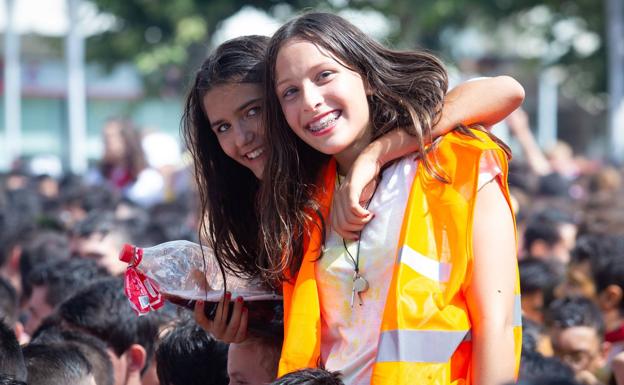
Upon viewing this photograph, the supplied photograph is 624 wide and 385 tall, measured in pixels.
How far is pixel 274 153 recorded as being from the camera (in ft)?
9.07

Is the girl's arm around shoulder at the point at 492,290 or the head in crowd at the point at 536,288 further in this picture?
the head in crowd at the point at 536,288

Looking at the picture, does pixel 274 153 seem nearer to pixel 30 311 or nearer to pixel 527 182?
pixel 30 311

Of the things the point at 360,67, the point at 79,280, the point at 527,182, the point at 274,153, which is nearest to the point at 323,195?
the point at 274,153

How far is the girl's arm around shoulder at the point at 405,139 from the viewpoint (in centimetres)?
260

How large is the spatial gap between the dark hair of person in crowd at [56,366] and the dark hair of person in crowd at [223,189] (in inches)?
27.4

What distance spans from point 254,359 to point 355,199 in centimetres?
73

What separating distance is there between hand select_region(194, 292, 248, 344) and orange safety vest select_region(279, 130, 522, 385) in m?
0.34

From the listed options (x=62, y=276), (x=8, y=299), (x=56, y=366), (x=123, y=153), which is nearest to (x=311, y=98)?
(x=56, y=366)

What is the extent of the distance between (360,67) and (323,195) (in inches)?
13.6

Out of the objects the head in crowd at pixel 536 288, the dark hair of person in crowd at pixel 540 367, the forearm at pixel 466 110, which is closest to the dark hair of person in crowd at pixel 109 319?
the dark hair of person in crowd at pixel 540 367

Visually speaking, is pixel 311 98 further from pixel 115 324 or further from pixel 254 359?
pixel 115 324

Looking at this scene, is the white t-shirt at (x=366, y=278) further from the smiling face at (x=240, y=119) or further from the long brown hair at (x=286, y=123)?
the smiling face at (x=240, y=119)

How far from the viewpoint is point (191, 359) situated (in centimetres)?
342

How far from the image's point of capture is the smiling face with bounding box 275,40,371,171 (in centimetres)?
262
